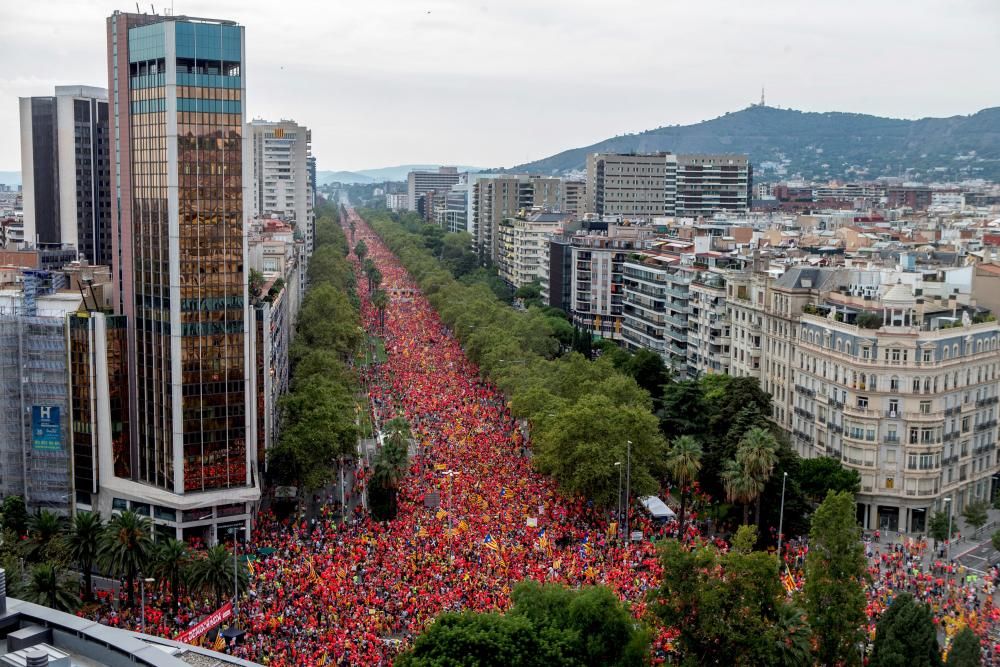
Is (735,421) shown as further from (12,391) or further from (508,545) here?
(12,391)

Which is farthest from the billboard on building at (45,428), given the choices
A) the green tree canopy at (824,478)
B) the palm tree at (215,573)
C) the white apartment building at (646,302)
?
the white apartment building at (646,302)

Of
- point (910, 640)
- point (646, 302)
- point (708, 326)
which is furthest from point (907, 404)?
point (646, 302)

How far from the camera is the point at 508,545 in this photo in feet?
239

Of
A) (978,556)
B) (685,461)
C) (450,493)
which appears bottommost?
(978,556)

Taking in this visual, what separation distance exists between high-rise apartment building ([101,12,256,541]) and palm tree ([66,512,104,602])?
11.4m

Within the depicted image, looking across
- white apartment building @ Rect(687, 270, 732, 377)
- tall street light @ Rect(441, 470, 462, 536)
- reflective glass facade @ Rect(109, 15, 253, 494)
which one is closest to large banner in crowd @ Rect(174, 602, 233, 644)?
reflective glass facade @ Rect(109, 15, 253, 494)

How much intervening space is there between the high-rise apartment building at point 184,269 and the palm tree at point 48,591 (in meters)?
17.5

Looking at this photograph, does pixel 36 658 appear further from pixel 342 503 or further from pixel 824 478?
pixel 824 478

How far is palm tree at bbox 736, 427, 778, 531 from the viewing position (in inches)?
2926

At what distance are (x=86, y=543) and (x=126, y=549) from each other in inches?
114

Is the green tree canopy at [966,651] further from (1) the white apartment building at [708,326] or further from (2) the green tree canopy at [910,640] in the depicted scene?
(1) the white apartment building at [708,326]

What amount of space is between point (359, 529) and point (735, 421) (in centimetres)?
3009

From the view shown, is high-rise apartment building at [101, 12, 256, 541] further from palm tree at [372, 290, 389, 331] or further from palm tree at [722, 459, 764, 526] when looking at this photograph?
palm tree at [372, 290, 389, 331]

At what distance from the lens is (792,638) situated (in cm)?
5078
